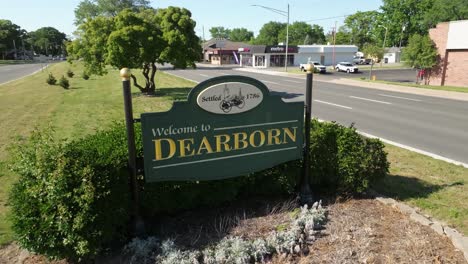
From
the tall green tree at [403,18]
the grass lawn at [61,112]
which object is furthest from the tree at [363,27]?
the grass lawn at [61,112]

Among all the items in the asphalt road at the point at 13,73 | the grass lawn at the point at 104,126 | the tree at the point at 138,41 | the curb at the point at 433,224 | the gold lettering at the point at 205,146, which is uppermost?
the tree at the point at 138,41

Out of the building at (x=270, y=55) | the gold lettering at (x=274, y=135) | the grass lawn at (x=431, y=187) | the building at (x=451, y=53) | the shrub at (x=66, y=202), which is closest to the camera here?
the shrub at (x=66, y=202)

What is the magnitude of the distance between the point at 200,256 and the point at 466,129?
10839 mm

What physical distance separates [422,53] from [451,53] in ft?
6.39

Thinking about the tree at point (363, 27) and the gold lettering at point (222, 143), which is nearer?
the gold lettering at point (222, 143)

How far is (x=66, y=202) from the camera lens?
11.0 feet

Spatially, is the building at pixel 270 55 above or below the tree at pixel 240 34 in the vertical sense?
below

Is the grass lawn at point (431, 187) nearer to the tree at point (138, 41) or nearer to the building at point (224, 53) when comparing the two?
the tree at point (138, 41)

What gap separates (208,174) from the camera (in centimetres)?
424

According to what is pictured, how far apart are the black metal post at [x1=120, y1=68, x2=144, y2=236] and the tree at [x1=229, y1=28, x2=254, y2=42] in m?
147

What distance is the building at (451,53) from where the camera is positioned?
25.6 m

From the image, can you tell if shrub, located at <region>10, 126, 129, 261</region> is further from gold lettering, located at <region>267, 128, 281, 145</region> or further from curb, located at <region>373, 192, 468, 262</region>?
curb, located at <region>373, 192, 468, 262</region>

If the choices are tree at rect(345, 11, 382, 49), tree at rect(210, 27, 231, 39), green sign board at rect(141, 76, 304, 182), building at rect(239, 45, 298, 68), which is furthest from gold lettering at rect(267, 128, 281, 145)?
tree at rect(210, 27, 231, 39)

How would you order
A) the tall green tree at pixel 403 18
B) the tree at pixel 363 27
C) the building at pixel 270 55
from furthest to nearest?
1. the tree at pixel 363 27
2. the tall green tree at pixel 403 18
3. the building at pixel 270 55
